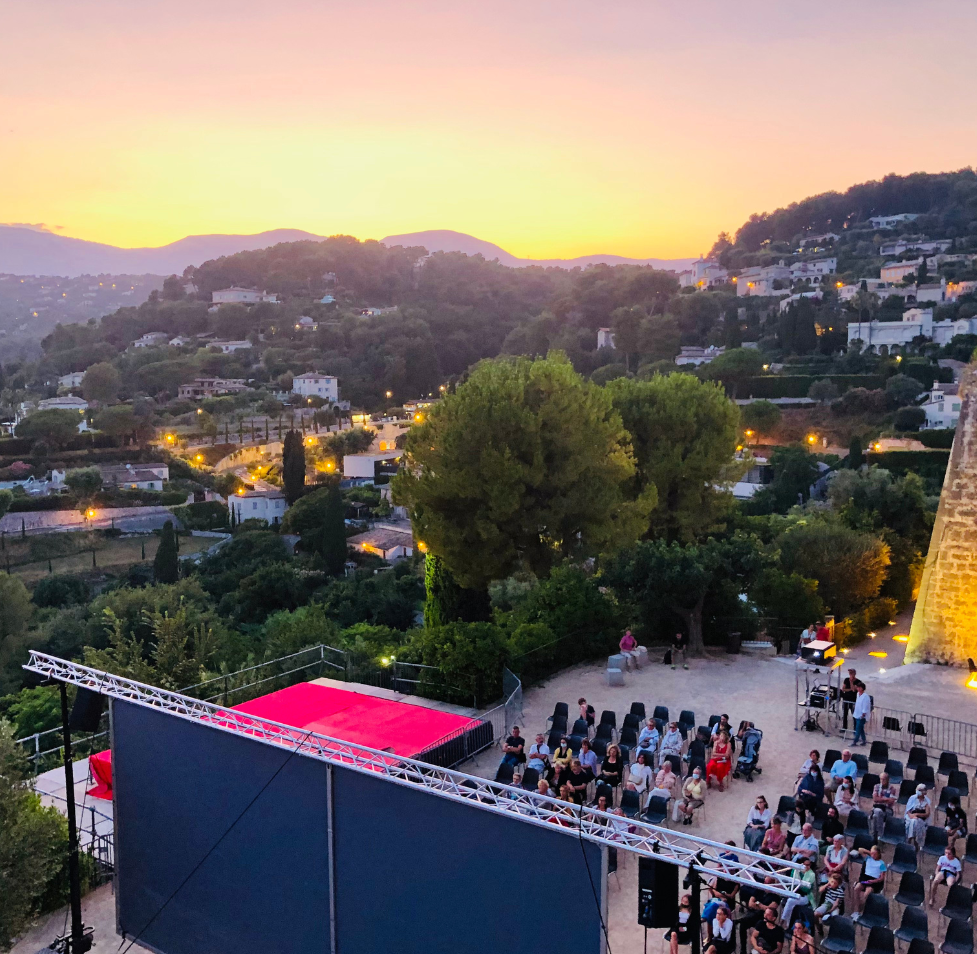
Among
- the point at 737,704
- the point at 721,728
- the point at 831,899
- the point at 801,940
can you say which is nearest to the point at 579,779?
the point at 721,728

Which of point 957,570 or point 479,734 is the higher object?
point 957,570

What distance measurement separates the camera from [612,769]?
33.1ft

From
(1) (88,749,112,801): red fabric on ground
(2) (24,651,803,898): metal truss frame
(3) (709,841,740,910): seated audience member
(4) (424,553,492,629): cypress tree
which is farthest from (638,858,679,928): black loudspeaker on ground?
(4) (424,553,492,629): cypress tree

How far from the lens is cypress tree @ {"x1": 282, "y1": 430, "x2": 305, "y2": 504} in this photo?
52853 millimetres

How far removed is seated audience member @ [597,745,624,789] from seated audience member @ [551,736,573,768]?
422 millimetres

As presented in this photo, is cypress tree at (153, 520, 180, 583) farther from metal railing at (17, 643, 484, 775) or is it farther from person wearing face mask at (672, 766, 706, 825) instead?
person wearing face mask at (672, 766, 706, 825)

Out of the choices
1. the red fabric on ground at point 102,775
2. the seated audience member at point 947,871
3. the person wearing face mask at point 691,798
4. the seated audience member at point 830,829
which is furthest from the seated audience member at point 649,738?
the red fabric on ground at point 102,775

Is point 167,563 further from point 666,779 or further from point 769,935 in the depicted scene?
point 769,935

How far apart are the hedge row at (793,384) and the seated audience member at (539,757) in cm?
5125

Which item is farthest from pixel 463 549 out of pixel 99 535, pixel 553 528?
pixel 99 535

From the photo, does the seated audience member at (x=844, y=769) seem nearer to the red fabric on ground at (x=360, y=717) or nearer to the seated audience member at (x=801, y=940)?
the seated audience member at (x=801, y=940)

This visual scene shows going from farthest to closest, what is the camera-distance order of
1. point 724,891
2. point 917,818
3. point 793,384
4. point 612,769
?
point 793,384
point 612,769
point 917,818
point 724,891

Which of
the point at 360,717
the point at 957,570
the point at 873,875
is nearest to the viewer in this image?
the point at 873,875

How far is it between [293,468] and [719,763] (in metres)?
45.1
